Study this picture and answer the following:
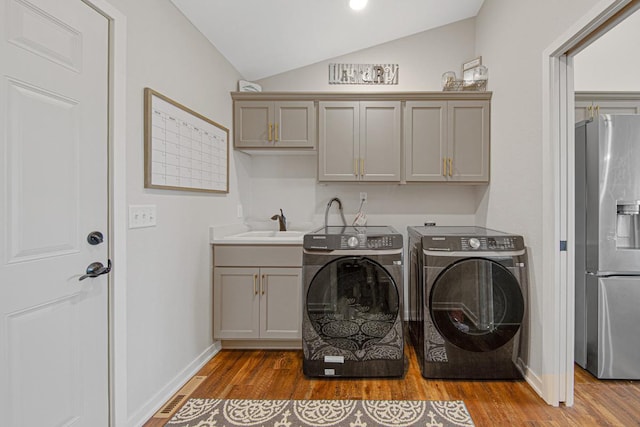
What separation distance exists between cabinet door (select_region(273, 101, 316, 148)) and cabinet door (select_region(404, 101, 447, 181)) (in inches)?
32.5

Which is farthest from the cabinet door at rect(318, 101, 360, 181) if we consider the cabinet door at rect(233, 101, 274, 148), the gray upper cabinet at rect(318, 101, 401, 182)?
the cabinet door at rect(233, 101, 274, 148)

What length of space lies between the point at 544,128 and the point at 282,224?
86.2 inches

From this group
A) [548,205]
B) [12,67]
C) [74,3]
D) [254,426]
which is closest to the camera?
[12,67]

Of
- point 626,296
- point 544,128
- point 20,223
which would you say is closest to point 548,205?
point 544,128

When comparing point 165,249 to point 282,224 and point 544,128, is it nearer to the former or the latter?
point 282,224

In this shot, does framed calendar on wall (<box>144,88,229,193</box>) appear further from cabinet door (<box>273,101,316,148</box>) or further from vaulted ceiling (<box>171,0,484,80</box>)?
vaulted ceiling (<box>171,0,484,80</box>)

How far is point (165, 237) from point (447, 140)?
7.64 ft

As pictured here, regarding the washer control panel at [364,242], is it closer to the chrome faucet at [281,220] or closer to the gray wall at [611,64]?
the chrome faucet at [281,220]

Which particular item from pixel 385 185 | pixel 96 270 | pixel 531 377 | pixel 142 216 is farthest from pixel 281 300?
pixel 531 377

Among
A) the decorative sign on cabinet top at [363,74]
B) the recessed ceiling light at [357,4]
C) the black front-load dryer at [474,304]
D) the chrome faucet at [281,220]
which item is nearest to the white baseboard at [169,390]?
the chrome faucet at [281,220]

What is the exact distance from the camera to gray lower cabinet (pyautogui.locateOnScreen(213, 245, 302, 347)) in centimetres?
258

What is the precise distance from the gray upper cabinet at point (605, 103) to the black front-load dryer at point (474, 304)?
4.52 feet

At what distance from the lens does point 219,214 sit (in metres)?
2.70

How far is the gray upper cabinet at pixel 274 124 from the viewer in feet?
9.41
